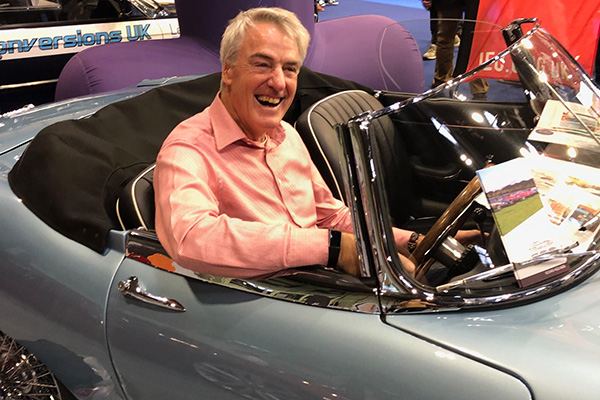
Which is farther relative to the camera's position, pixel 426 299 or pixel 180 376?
pixel 180 376

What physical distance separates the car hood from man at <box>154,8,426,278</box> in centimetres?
22

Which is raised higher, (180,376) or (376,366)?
(376,366)

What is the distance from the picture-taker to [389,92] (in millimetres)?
2803

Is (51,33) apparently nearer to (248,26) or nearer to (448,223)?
(248,26)

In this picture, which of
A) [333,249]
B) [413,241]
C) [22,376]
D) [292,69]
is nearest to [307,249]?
[333,249]

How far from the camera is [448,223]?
1525 mm

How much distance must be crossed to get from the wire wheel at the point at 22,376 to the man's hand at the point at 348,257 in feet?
3.58

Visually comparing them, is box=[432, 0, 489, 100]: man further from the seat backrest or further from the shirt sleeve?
the shirt sleeve

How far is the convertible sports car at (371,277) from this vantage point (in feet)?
4.05

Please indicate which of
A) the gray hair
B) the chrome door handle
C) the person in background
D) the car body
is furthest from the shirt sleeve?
the car body

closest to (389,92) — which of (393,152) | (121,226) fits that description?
(393,152)

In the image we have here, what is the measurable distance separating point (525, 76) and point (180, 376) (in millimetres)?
1326

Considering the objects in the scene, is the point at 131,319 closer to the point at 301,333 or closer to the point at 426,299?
the point at 301,333

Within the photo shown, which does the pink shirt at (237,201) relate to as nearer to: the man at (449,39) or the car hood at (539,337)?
the car hood at (539,337)
